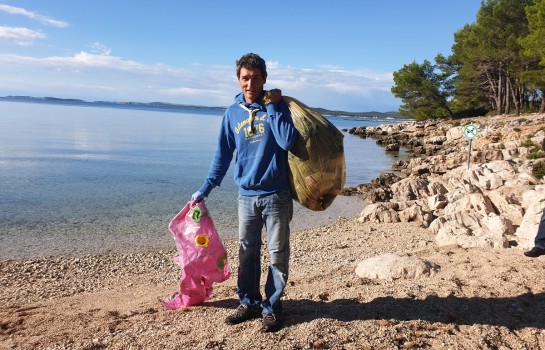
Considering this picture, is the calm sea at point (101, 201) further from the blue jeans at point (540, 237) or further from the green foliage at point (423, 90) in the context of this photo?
the green foliage at point (423, 90)

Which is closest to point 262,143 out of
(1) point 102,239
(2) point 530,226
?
(2) point 530,226

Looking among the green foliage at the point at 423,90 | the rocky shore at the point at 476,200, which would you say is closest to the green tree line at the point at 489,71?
the green foliage at the point at 423,90

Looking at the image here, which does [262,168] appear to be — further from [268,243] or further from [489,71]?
[489,71]

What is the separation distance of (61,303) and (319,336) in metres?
3.85

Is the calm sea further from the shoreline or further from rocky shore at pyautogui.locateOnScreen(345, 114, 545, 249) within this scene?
rocky shore at pyautogui.locateOnScreen(345, 114, 545, 249)

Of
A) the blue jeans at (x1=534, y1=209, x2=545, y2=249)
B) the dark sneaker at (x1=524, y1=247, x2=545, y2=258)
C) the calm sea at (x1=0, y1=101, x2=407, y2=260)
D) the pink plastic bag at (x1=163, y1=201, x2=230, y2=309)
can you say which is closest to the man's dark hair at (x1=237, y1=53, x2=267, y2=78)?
the pink plastic bag at (x1=163, y1=201, x2=230, y2=309)

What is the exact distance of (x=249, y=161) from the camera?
149 inches

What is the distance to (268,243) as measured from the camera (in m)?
3.88

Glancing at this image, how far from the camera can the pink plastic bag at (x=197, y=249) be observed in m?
4.36

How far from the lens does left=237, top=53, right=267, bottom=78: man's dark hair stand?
3.70 meters

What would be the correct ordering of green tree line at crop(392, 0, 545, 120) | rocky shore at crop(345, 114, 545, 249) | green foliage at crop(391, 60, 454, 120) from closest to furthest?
rocky shore at crop(345, 114, 545, 249)
green tree line at crop(392, 0, 545, 120)
green foliage at crop(391, 60, 454, 120)

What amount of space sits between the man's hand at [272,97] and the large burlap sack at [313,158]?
98 millimetres

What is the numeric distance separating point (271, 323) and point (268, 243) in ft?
2.23

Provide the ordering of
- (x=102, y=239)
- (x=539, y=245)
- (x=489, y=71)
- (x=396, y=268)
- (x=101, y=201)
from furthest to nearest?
(x=489, y=71), (x=101, y=201), (x=102, y=239), (x=539, y=245), (x=396, y=268)
